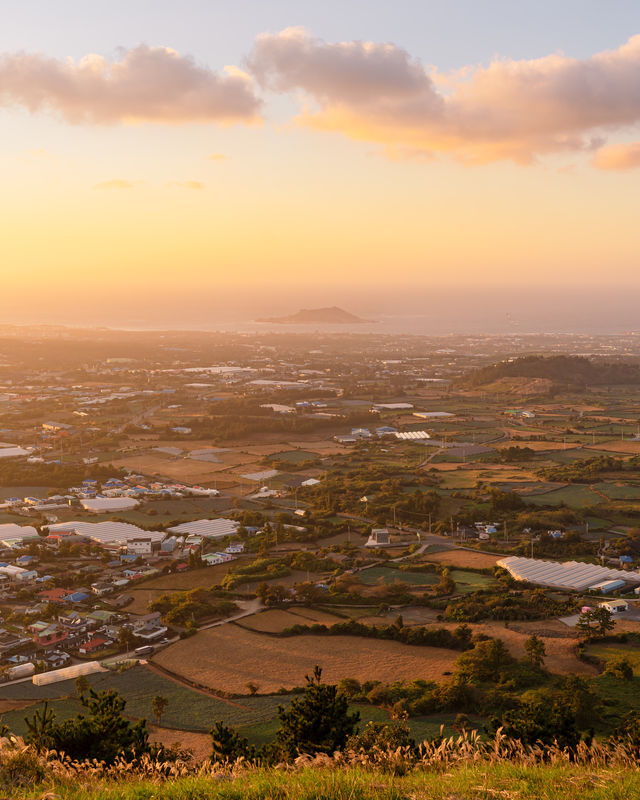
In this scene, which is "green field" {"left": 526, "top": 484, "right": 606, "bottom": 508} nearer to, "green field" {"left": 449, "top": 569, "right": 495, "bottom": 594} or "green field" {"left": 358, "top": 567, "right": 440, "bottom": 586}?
"green field" {"left": 449, "top": 569, "right": 495, "bottom": 594}

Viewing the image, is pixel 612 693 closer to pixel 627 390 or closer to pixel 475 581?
pixel 475 581

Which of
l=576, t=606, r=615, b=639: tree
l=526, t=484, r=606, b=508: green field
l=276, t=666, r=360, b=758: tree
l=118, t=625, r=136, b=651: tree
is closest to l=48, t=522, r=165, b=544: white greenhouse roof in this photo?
l=118, t=625, r=136, b=651: tree

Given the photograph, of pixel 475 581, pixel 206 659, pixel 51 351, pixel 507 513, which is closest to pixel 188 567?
pixel 206 659

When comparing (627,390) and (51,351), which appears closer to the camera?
(627,390)

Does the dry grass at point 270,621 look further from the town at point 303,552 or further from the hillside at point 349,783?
the hillside at point 349,783

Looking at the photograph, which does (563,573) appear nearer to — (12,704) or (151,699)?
(151,699)

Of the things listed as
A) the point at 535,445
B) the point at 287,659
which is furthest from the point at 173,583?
the point at 535,445
